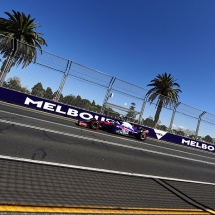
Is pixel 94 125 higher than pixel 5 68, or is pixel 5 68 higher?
pixel 5 68

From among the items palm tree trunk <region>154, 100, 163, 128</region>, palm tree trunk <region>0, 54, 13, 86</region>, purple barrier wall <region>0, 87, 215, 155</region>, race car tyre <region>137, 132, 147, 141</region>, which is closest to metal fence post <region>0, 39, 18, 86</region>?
palm tree trunk <region>0, 54, 13, 86</region>

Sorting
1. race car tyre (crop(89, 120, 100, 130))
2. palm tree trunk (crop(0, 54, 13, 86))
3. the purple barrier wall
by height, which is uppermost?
palm tree trunk (crop(0, 54, 13, 86))

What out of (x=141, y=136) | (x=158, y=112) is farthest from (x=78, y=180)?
(x=158, y=112)

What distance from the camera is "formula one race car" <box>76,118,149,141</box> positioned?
11.4 metres

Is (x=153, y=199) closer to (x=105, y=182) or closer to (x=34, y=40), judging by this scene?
(x=105, y=182)

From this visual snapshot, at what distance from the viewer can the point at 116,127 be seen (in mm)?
11719

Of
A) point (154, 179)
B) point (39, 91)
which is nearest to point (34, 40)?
point (39, 91)

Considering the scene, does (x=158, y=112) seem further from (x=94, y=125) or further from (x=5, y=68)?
(x=5, y=68)

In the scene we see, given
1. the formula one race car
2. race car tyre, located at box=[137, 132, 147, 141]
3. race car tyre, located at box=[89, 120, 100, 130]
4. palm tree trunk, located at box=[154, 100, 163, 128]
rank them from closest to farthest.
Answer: race car tyre, located at box=[89, 120, 100, 130], the formula one race car, race car tyre, located at box=[137, 132, 147, 141], palm tree trunk, located at box=[154, 100, 163, 128]

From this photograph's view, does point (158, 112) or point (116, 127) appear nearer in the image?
point (116, 127)

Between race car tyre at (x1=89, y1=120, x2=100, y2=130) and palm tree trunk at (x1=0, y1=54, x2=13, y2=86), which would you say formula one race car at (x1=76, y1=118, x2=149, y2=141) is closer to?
race car tyre at (x1=89, y1=120, x2=100, y2=130)

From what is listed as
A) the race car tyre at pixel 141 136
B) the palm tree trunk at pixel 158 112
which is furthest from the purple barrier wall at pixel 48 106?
the race car tyre at pixel 141 136

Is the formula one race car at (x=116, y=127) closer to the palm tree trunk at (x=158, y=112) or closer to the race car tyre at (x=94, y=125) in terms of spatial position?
the race car tyre at (x=94, y=125)

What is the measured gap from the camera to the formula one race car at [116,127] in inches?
447
